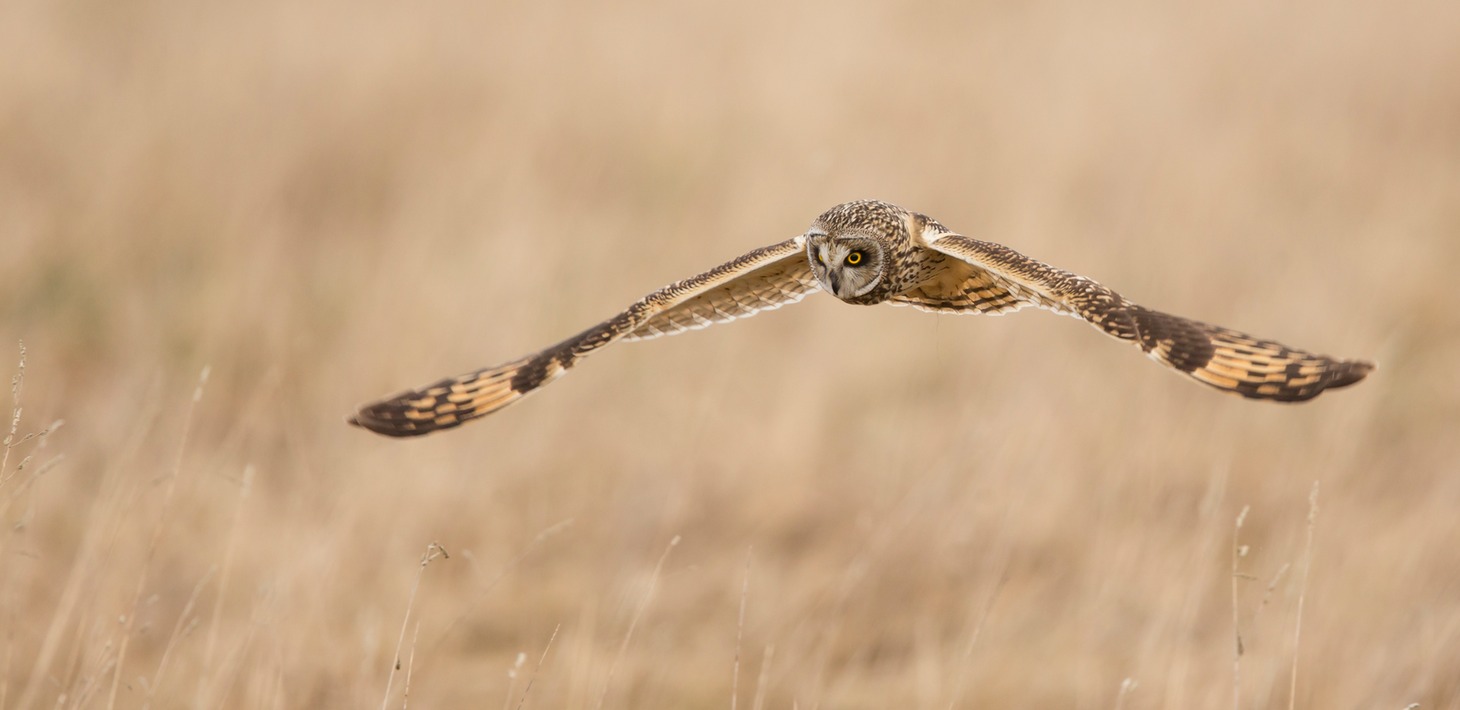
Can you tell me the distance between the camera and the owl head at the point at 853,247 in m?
2.67

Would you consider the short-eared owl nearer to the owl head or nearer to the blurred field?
the owl head

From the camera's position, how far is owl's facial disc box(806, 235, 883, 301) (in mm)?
2666

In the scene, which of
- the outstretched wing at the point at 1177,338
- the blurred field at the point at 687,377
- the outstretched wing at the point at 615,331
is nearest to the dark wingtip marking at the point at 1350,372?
the outstretched wing at the point at 1177,338

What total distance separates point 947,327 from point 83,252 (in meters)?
4.83

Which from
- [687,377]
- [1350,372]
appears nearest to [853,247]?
[1350,372]

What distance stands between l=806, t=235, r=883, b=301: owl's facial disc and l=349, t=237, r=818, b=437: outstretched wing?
0.15 metres

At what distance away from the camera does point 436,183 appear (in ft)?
27.4

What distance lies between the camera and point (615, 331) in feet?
10.0

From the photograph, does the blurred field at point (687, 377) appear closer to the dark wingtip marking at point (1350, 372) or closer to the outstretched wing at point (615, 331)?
the outstretched wing at point (615, 331)

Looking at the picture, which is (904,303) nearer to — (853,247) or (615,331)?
(853,247)

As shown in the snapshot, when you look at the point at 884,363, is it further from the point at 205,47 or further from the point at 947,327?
the point at 205,47

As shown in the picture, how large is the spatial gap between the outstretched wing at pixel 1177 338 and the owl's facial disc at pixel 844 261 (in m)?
0.19

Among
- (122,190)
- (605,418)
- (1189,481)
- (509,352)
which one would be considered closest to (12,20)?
(122,190)

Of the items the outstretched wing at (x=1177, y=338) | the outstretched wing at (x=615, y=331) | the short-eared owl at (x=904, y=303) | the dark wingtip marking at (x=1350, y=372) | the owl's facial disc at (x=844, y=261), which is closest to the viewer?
the dark wingtip marking at (x=1350, y=372)
